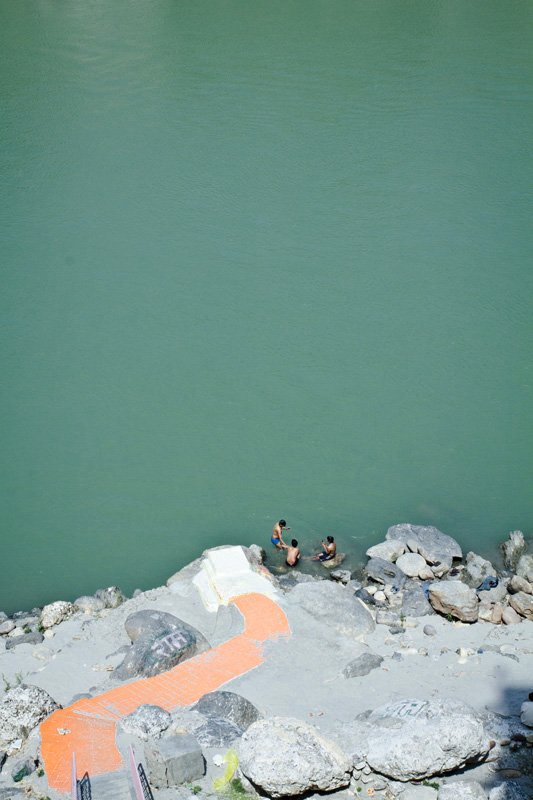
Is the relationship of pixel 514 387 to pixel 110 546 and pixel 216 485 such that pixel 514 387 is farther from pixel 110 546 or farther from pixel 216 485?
pixel 110 546

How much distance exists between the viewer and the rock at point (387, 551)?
394 inches

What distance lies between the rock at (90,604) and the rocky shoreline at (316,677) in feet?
0.08

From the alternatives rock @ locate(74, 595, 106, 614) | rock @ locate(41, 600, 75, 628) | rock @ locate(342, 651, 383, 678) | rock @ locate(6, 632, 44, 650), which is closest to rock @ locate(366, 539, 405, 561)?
rock @ locate(342, 651, 383, 678)

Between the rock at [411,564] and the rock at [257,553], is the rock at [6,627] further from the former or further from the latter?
the rock at [411,564]

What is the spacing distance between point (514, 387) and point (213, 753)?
8.95 m

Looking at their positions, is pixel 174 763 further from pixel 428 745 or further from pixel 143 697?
pixel 428 745

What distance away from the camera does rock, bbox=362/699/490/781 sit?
19.2 feet

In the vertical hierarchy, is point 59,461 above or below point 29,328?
below

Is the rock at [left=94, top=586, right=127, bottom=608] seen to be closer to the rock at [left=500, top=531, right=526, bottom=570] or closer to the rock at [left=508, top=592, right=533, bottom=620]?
the rock at [left=508, top=592, right=533, bottom=620]

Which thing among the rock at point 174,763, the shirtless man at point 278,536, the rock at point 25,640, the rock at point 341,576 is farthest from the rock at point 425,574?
the rock at point 25,640

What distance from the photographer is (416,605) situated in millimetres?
9031

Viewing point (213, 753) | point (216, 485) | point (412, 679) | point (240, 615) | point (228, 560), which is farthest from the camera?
point (216, 485)

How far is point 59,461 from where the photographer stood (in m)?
11.8

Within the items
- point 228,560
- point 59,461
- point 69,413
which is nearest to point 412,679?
point 228,560
